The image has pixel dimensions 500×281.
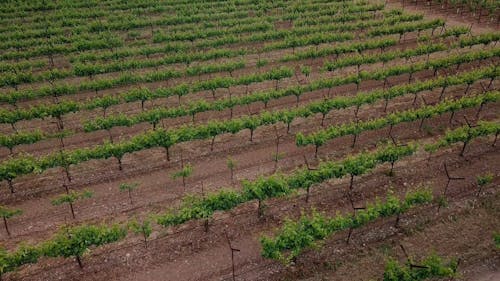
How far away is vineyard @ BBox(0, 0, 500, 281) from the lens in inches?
699

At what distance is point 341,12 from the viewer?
42.2 m

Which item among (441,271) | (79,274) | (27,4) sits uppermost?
(27,4)

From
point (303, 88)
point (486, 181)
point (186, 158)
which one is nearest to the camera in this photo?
point (486, 181)

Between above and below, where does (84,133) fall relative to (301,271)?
above

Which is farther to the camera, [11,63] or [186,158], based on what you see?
[11,63]

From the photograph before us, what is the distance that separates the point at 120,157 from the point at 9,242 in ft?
19.4

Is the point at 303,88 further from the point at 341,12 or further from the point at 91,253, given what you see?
the point at 341,12

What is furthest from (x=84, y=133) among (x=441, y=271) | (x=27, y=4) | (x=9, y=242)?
(x=27, y=4)

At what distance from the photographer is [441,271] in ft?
50.6

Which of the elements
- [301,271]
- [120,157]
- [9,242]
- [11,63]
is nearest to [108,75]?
[11,63]

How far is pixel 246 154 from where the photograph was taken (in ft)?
78.1

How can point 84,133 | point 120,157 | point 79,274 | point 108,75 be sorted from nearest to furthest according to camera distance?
point 79,274, point 120,157, point 84,133, point 108,75

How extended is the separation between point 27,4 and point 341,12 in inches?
1142

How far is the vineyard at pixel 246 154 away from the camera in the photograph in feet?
58.2
